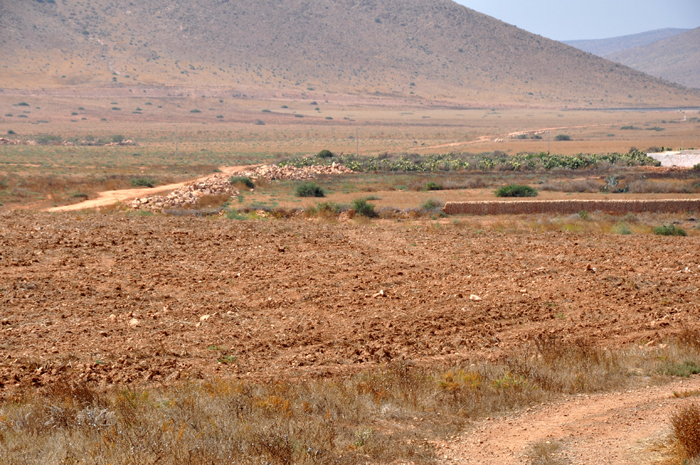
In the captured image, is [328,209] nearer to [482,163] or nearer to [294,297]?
[294,297]

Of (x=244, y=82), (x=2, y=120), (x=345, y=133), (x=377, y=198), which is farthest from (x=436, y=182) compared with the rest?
(x=244, y=82)

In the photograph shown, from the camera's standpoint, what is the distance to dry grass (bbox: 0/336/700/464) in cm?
539

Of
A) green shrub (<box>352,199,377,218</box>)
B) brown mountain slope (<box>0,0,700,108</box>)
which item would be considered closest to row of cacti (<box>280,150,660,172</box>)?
green shrub (<box>352,199,377,218</box>)

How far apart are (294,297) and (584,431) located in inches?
244

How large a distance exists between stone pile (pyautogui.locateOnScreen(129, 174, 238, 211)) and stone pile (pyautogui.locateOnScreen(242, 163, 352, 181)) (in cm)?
650

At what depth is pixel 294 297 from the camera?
1125 cm

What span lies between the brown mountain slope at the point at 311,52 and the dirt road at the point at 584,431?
115m

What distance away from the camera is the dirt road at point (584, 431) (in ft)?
18.1

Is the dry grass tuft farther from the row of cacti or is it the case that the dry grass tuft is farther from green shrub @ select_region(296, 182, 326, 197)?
the row of cacti

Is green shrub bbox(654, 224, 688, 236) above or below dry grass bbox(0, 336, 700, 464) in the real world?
above

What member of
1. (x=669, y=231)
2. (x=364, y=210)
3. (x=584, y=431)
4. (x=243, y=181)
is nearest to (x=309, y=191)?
(x=243, y=181)

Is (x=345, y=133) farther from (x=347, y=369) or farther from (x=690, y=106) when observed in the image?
(x=690, y=106)

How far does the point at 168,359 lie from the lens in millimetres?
8312

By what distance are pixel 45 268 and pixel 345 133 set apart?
3086 inches
